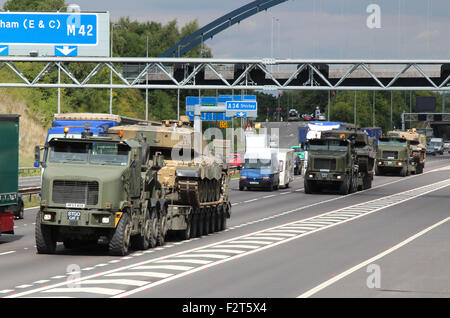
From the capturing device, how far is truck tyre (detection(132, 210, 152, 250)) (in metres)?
24.1

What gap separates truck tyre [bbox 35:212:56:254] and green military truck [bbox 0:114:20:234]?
320cm

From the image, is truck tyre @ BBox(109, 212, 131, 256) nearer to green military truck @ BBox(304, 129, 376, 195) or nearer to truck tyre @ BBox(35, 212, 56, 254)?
truck tyre @ BBox(35, 212, 56, 254)

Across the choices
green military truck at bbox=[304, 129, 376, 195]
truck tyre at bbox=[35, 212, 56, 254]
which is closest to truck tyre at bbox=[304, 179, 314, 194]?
green military truck at bbox=[304, 129, 376, 195]

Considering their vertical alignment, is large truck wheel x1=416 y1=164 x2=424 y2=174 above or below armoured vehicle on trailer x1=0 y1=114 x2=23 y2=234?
below

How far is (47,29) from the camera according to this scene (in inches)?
1960

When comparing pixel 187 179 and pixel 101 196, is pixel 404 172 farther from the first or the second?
pixel 101 196

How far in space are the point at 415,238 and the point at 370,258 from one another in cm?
612

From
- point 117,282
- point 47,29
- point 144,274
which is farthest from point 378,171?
point 117,282

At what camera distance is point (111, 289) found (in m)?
17.0

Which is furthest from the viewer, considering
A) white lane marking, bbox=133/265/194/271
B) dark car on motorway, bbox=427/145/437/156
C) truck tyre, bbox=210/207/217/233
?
dark car on motorway, bbox=427/145/437/156

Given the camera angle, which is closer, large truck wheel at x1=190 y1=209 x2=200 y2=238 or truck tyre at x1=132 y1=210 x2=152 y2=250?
truck tyre at x1=132 y1=210 x2=152 y2=250

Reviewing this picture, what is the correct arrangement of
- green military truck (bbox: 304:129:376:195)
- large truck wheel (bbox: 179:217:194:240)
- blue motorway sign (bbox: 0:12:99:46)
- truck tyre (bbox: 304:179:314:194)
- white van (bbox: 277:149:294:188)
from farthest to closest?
white van (bbox: 277:149:294:188) < truck tyre (bbox: 304:179:314:194) < green military truck (bbox: 304:129:376:195) < blue motorway sign (bbox: 0:12:99:46) < large truck wheel (bbox: 179:217:194:240)

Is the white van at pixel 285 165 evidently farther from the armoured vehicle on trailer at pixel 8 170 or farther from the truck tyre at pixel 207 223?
the armoured vehicle on trailer at pixel 8 170
